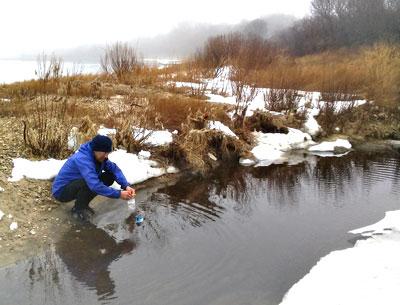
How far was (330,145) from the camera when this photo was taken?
11.9 meters

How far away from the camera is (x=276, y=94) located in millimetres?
12938

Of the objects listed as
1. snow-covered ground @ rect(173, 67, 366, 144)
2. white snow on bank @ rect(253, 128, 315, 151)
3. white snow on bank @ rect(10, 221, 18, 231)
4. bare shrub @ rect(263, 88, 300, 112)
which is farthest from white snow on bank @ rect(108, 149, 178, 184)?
bare shrub @ rect(263, 88, 300, 112)

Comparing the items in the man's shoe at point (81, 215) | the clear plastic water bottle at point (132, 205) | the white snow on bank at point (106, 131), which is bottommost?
the clear plastic water bottle at point (132, 205)

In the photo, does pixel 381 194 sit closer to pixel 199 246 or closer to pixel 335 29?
pixel 199 246

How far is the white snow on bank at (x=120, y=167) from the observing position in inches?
262

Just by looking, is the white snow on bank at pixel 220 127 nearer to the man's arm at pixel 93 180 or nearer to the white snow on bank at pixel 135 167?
the white snow on bank at pixel 135 167

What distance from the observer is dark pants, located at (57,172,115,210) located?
5.78 metres

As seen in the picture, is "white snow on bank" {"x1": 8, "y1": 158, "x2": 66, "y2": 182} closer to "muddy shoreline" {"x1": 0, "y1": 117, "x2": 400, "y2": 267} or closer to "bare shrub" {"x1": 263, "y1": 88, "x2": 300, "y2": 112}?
"muddy shoreline" {"x1": 0, "y1": 117, "x2": 400, "y2": 267}

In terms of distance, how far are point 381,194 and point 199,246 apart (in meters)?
4.10

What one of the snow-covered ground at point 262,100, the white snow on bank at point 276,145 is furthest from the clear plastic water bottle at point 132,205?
the snow-covered ground at point 262,100

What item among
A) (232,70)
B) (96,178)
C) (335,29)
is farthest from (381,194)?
(335,29)

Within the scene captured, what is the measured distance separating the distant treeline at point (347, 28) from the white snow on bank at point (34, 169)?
29.7 meters

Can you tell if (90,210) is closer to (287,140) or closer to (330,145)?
(287,140)

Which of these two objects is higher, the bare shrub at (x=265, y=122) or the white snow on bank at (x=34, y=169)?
the bare shrub at (x=265, y=122)
